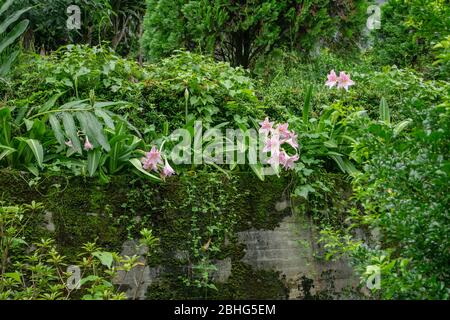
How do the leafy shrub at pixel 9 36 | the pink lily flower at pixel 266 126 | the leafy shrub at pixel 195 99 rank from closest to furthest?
the pink lily flower at pixel 266 126
the leafy shrub at pixel 195 99
the leafy shrub at pixel 9 36

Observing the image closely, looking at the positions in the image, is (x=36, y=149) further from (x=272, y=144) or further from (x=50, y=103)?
(x=272, y=144)

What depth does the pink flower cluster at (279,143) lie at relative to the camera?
3227 mm

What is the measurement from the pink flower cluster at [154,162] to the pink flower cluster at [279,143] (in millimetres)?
623

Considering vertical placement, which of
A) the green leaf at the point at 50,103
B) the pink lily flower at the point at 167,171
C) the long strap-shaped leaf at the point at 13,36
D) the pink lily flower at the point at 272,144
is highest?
the long strap-shaped leaf at the point at 13,36

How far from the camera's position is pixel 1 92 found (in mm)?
3912

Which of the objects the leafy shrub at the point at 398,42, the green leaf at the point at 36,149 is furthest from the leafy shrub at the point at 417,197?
the leafy shrub at the point at 398,42

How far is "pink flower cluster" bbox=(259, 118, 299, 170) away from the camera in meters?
3.23

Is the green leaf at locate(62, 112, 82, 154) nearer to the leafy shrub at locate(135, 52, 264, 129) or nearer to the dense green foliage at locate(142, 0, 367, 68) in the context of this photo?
the leafy shrub at locate(135, 52, 264, 129)

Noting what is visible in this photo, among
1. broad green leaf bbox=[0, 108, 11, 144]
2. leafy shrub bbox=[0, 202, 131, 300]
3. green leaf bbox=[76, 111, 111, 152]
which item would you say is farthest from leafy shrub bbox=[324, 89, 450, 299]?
broad green leaf bbox=[0, 108, 11, 144]

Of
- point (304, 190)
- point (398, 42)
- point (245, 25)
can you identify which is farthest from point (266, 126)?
point (398, 42)

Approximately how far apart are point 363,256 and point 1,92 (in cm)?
299

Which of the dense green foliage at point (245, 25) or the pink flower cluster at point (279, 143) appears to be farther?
the dense green foliage at point (245, 25)

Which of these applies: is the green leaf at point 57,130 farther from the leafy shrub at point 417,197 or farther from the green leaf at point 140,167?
the leafy shrub at point 417,197

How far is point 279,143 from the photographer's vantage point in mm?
3238
